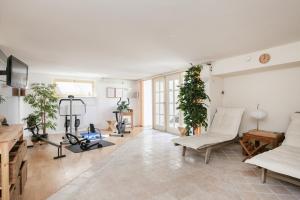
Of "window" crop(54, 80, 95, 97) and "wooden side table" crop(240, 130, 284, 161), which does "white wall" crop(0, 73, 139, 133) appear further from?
"wooden side table" crop(240, 130, 284, 161)

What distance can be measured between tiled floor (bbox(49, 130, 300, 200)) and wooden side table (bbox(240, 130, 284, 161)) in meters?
0.26

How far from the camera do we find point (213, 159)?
3.32 meters

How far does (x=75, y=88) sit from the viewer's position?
6465 mm

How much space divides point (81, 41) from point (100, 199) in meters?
2.31

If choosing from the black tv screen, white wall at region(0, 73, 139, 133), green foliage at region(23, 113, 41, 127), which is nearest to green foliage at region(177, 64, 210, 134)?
the black tv screen

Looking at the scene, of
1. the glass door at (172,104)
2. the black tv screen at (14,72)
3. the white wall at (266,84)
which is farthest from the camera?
the glass door at (172,104)

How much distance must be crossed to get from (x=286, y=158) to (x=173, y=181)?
156cm

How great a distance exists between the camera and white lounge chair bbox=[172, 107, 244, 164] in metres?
3.16

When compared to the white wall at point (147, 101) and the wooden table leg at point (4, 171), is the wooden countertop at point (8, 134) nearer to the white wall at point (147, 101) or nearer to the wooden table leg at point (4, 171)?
the wooden table leg at point (4, 171)

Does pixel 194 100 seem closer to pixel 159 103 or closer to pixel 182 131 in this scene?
pixel 182 131

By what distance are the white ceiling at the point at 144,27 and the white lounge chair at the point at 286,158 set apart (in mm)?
1547

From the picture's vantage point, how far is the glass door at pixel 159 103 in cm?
622

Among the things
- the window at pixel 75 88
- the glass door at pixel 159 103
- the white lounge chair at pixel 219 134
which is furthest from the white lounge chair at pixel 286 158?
the window at pixel 75 88

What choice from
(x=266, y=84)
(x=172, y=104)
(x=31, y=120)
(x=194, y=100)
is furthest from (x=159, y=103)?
(x=31, y=120)
